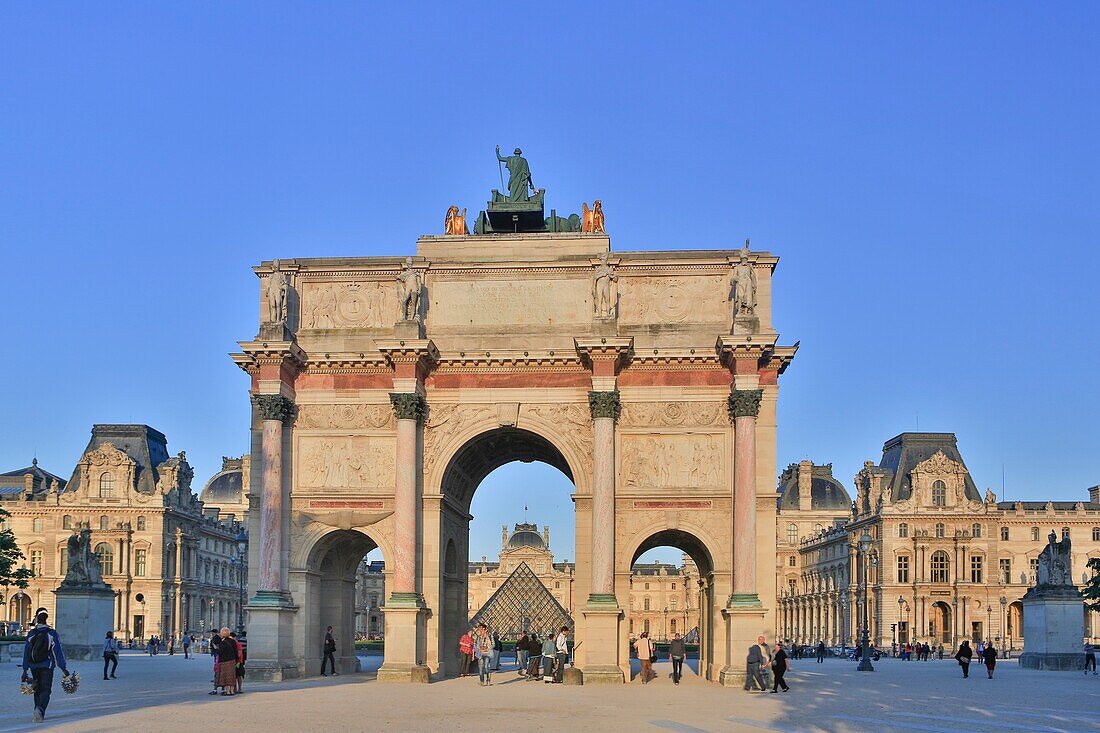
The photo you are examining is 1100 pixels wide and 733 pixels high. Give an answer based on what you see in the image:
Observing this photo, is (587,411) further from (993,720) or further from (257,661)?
(993,720)

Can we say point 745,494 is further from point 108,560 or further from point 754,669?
point 108,560

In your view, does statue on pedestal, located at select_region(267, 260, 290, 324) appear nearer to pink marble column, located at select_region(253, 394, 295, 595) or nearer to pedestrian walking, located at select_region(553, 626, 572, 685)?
pink marble column, located at select_region(253, 394, 295, 595)

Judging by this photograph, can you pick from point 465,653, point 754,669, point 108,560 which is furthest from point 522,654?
point 108,560

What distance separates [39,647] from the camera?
21.1 metres

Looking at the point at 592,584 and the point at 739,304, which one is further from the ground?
the point at 739,304

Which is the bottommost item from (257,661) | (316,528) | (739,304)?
(257,661)

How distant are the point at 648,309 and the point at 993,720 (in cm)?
1844

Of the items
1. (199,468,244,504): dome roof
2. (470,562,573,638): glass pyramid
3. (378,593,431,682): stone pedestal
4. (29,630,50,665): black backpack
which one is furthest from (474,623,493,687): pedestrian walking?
(199,468,244,504): dome roof

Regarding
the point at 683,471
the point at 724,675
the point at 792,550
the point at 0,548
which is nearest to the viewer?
the point at 724,675

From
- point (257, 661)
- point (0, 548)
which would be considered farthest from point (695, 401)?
point (0, 548)

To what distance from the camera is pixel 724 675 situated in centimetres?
A: 3544

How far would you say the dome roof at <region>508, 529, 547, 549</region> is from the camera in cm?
18750

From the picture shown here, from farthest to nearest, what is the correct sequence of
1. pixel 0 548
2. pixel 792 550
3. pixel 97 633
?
1. pixel 792 550
2. pixel 0 548
3. pixel 97 633

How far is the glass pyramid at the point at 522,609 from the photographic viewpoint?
236 feet
